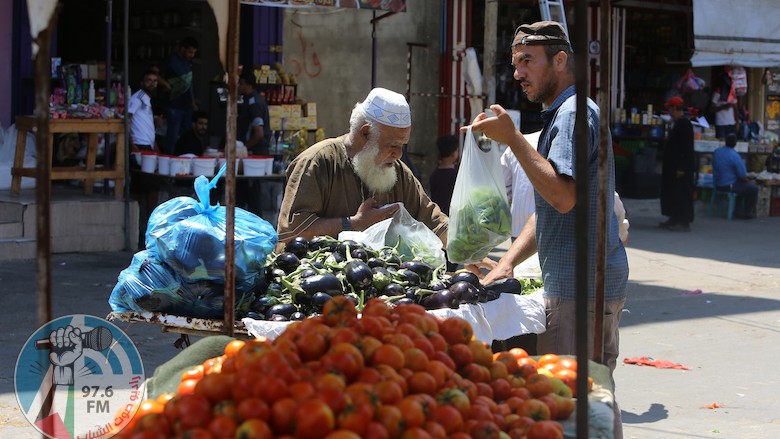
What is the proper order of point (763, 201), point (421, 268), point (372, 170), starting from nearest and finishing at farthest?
point (421, 268), point (372, 170), point (763, 201)

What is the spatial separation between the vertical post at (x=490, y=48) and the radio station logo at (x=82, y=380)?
19.1 ft

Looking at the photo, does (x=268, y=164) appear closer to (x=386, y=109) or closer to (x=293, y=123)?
(x=293, y=123)

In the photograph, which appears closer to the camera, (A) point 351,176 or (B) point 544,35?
(B) point 544,35

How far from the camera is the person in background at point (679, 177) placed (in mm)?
14172

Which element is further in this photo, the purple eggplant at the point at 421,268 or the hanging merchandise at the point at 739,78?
the hanging merchandise at the point at 739,78

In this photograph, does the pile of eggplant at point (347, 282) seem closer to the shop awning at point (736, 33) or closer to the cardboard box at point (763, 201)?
the shop awning at point (736, 33)

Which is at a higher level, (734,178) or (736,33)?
(736,33)

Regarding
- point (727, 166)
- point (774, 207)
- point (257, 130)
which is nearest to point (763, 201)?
point (774, 207)

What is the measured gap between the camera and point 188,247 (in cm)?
421

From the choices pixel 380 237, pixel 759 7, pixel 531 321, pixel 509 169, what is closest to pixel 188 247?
pixel 380 237

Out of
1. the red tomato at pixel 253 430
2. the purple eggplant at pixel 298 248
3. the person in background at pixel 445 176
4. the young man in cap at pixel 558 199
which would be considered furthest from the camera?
the person in background at pixel 445 176

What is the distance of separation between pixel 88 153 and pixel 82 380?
5.14 metres

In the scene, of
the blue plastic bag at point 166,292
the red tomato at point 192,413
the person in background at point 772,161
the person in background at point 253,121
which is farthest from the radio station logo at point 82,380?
the person in background at point 772,161

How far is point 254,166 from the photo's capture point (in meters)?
10.7
